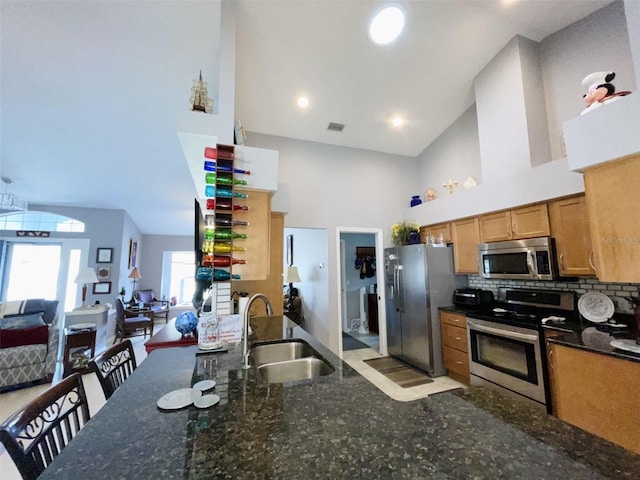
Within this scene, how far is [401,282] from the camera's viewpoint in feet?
12.3

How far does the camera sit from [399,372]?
345 cm

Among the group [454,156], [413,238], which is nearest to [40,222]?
[413,238]

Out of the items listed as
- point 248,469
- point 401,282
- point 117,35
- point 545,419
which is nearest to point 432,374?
point 401,282

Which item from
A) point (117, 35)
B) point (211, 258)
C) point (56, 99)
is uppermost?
point (117, 35)

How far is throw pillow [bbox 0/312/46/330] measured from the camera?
317cm

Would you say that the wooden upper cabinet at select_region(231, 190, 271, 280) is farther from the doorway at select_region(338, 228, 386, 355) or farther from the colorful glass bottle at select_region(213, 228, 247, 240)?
the doorway at select_region(338, 228, 386, 355)

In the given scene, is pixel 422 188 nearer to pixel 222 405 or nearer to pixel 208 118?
pixel 208 118

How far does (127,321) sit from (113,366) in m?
4.94

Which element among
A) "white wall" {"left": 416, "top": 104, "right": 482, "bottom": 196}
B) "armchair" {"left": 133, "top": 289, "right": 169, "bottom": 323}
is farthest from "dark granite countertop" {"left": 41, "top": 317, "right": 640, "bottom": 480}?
"armchair" {"left": 133, "top": 289, "right": 169, "bottom": 323}

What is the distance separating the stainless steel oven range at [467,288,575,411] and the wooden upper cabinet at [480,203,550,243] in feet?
2.05

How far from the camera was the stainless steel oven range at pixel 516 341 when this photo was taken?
2.25 meters

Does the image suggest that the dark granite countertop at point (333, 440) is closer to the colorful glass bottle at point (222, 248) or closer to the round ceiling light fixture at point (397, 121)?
the colorful glass bottle at point (222, 248)

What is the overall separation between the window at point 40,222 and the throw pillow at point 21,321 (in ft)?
9.35

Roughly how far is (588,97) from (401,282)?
261cm
